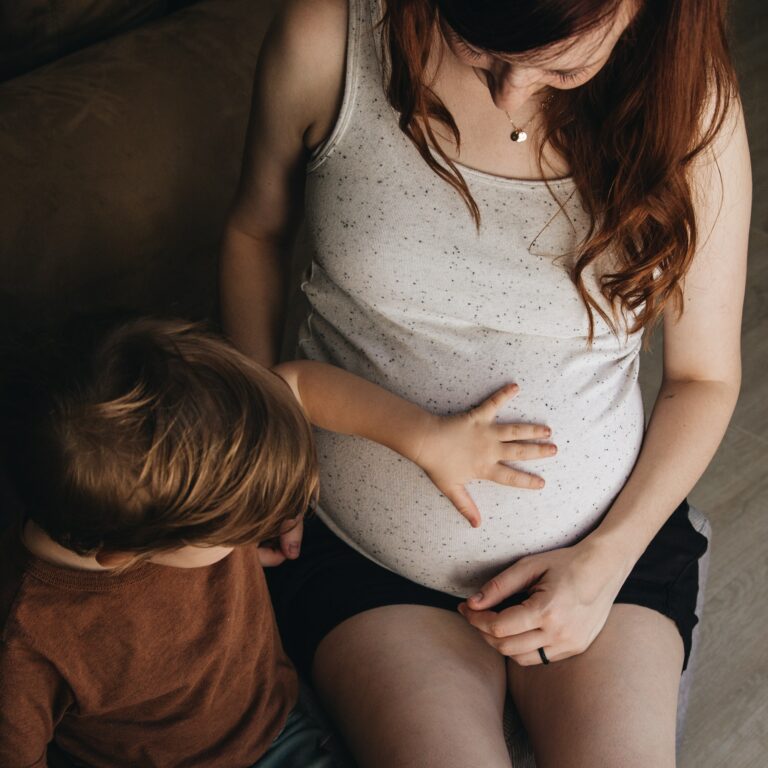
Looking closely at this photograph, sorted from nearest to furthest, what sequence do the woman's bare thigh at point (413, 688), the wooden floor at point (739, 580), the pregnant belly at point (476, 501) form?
the woman's bare thigh at point (413, 688) → the pregnant belly at point (476, 501) → the wooden floor at point (739, 580)

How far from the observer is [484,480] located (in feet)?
3.24

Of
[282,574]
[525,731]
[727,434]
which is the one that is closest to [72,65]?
[282,574]

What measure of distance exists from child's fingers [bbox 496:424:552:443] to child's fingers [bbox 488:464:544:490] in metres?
0.03

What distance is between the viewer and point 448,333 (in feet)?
3.29

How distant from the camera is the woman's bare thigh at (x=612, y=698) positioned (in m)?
0.90

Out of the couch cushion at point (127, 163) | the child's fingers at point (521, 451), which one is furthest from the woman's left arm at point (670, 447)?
the couch cushion at point (127, 163)

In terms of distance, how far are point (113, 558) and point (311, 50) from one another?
0.53 meters

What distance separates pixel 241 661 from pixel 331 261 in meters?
0.42

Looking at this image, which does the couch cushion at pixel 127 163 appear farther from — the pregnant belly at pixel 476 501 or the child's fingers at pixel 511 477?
the child's fingers at pixel 511 477

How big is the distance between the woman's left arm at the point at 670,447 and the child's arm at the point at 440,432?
0.31 feet

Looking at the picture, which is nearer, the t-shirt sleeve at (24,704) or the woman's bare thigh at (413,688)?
the t-shirt sleeve at (24,704)

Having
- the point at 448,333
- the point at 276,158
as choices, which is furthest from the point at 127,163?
the point at 448,333

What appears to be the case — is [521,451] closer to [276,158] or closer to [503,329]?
[503,329]

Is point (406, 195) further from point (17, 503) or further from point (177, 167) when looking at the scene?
point (17, 503)
